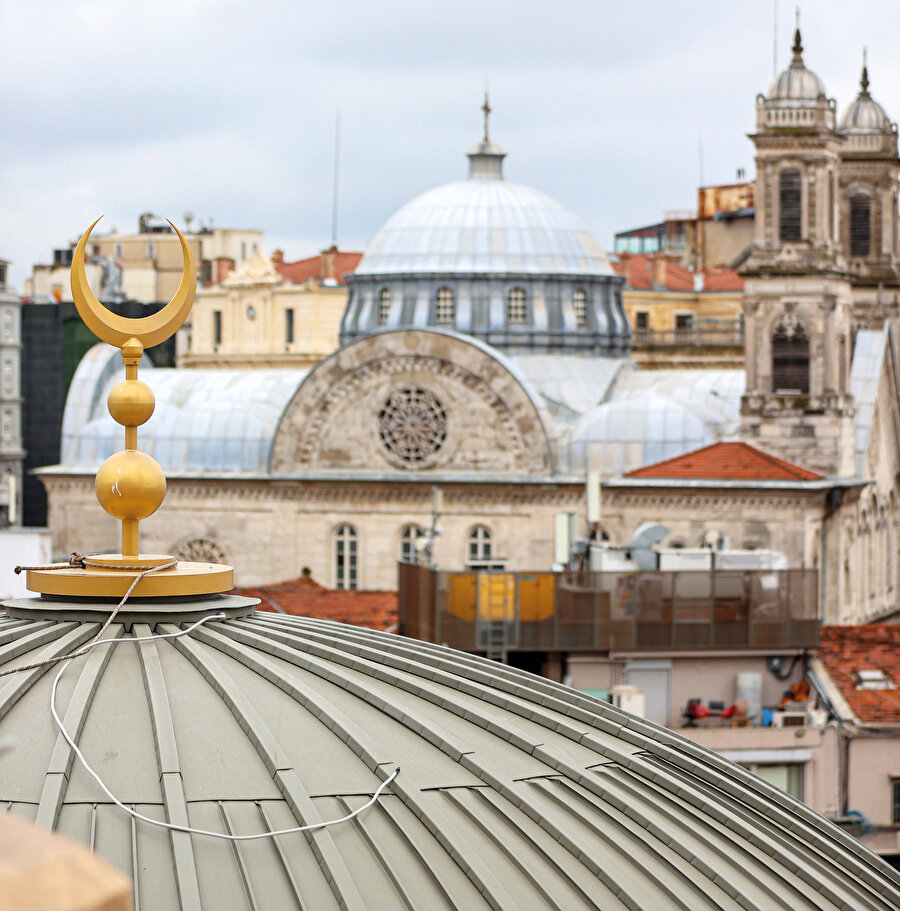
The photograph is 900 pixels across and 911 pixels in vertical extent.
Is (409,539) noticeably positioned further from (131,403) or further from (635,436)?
(131,403)

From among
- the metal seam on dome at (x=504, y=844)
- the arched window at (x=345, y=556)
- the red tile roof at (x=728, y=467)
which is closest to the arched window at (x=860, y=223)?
the red tile roof at (x=728, y=467)

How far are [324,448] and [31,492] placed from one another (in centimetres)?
3038

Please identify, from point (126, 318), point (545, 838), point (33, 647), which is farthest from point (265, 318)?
point (545, 838)

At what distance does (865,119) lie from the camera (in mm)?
65438

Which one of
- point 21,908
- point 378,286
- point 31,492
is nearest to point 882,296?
point 378,286

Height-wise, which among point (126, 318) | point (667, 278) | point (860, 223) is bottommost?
point (126, 318)

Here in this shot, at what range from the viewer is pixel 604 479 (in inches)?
2105

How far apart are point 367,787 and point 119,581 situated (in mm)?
1860

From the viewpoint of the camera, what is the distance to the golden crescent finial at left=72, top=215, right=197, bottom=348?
1145cm

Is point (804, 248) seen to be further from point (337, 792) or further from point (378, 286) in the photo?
point (337, 792)

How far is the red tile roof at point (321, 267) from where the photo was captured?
3713 inches

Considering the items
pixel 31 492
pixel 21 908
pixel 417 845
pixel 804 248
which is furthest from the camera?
pixel 31 492

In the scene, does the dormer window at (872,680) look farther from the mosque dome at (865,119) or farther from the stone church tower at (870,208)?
the mosque dome at (865,119)

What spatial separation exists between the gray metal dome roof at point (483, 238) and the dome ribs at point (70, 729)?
167 ft
